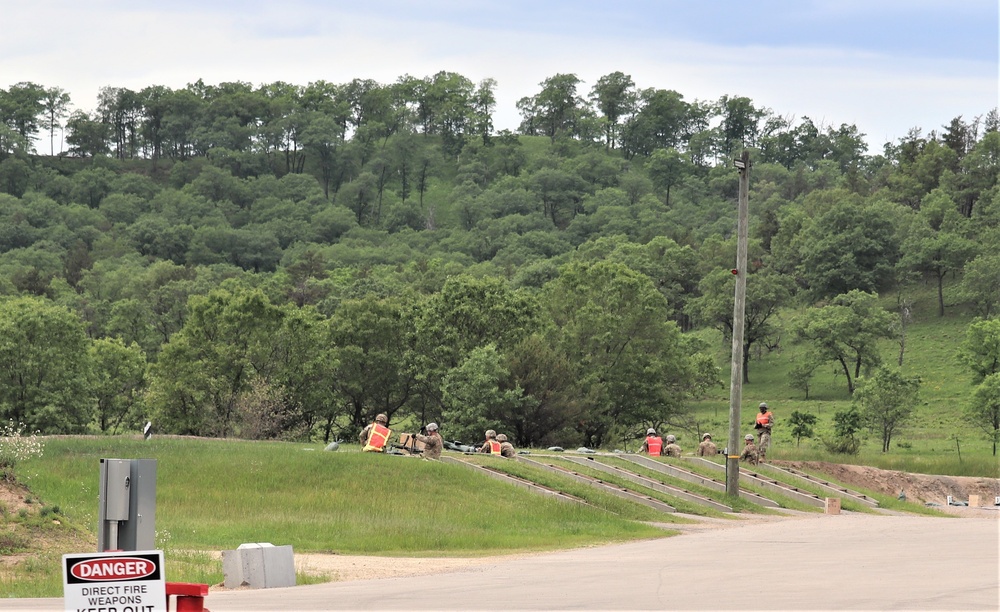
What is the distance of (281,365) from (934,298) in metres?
75.8

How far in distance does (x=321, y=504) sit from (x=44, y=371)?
175 feet

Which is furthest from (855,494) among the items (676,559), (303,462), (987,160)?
(987,160)

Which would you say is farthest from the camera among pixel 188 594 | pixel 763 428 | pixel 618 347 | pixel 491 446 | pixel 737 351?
pixel 618 347

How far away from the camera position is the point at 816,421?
83.9m

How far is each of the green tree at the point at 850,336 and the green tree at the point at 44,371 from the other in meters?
56.2

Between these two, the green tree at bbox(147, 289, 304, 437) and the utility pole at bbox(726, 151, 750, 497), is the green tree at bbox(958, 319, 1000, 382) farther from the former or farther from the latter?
the utility pole at bbox(726, 151, 750, 497)

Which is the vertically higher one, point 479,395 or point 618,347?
point 618,347

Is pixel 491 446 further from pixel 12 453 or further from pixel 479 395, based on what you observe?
pixel 479 395

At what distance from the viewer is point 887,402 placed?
76.1 metres

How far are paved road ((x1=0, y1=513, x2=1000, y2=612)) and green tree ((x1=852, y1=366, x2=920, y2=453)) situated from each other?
2140 inches

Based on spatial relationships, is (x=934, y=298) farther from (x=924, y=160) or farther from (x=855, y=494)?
(x=855, y=494)

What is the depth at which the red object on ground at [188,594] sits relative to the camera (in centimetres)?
1059

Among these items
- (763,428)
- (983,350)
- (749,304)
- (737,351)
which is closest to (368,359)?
(763,428)

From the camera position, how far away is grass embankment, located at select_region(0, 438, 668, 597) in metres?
24.5
